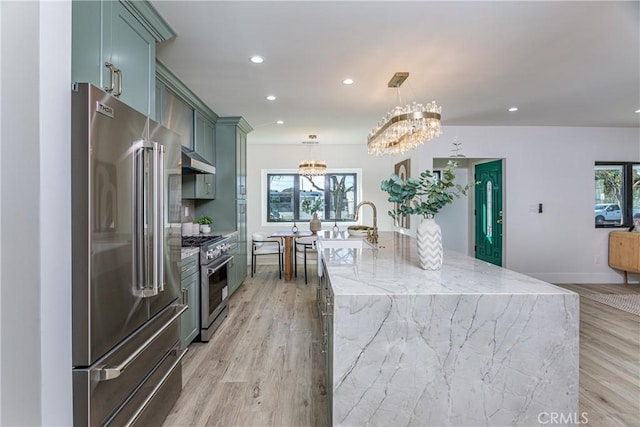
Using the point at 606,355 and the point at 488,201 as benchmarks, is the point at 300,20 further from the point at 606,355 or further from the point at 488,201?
the point at 488,201

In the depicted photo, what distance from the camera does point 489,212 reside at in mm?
5840

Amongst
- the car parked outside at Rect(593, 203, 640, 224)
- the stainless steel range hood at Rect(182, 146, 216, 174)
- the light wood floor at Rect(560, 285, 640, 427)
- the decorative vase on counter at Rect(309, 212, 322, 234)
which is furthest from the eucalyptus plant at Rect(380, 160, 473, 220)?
the car parked outside at Rect(593, 203, 640, 224)

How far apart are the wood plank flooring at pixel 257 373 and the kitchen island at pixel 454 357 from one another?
72 centimetres

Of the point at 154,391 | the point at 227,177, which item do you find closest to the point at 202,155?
the point at 227,177

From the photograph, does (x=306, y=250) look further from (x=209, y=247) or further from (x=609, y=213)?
(x=609, y=213)

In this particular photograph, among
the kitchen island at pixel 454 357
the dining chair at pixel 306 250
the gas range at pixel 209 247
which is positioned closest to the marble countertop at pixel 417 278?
the kitchen island at pixel 454 357

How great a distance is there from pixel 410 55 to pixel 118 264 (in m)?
2.57

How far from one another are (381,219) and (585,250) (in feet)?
11.5

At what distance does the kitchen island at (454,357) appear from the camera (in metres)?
1.35

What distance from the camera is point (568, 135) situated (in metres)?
5.12

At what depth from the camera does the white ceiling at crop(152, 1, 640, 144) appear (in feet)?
6.76

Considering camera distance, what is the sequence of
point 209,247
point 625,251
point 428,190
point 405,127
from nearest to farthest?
point 428,190
point 405,127
point 209,247
point 625,251

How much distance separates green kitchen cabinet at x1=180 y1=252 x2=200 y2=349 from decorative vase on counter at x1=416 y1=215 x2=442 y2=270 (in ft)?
6.05

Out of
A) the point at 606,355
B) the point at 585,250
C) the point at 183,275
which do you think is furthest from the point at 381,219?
the point at 183,275
